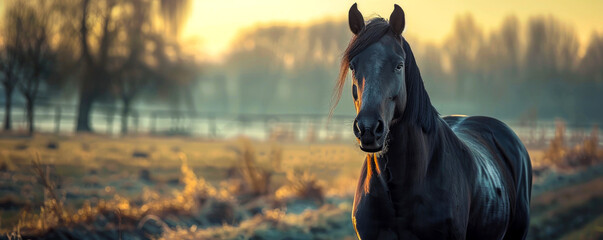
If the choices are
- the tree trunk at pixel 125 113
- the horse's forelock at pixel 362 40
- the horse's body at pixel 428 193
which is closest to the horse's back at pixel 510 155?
the horse's body at pixel 428 193

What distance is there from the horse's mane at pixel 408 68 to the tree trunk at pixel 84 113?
2176cm

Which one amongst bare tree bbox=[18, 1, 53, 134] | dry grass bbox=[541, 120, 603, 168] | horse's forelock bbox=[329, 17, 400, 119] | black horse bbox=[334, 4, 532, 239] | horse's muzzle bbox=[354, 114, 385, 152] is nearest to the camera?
horse's muzzle bbox=[354, 114, 385, 152]

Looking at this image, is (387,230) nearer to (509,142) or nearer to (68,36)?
(509,142)

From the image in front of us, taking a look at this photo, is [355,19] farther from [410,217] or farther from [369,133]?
[410,217]

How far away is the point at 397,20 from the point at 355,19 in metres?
0.26

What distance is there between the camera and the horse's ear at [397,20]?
3139mm

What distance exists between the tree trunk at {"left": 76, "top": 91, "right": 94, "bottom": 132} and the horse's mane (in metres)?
21.8

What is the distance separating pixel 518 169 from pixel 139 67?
71.5 feet

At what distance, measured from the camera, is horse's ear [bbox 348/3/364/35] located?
325cm

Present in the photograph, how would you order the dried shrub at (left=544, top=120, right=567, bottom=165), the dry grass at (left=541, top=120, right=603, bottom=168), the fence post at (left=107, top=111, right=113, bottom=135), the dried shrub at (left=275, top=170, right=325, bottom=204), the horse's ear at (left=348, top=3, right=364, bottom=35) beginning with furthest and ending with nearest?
the fence post at (left=107, top=111, right=113, bottom=135)
the dried shrub at (left=544, top=120, right=567, bottom=165)
the dry grass at (left=541, top=120, right=603, bottom=168)
the dried shrub at (left=275, top=170, right=325, bottom=204)
the horse's ear at (left=348, top=3, right=364, bottom=35)

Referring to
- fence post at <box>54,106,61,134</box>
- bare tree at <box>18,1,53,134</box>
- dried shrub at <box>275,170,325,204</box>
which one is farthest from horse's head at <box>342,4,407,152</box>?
fence post at <box>54,106,61,134</box>

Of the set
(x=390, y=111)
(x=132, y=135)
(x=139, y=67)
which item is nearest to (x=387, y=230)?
(x=390, y=111)

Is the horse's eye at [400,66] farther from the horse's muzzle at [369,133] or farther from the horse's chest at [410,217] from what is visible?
the horse's chest at [410,217]

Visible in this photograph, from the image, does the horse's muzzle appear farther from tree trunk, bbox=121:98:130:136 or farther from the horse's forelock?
tree trunk, bbox=121:98:130:136
